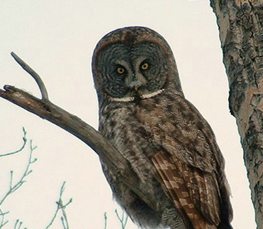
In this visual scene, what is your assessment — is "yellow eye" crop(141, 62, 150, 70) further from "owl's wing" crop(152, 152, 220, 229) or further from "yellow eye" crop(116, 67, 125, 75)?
"owl's wing" crop(152, 152, 220, 229)

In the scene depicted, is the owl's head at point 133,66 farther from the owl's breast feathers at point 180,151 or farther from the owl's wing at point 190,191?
the owl's wing at point 190,191

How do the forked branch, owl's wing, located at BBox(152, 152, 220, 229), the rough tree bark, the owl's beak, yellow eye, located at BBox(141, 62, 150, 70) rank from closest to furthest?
the rough tree bark → the forked branch → owl's wing, located at BBox(152, 152, 220, 229) → the owl's beak → yellow eye, located at BBox(141, 62, 150, 70)

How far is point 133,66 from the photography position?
4.23 metres

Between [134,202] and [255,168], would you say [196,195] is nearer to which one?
[134,202]

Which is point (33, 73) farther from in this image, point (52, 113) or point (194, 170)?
point (194, 170)

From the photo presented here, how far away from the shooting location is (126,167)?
2.91 metres

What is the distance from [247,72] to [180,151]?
1138 mm

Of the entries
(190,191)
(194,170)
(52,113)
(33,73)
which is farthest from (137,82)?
(52,113)

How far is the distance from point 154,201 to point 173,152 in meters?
0.33

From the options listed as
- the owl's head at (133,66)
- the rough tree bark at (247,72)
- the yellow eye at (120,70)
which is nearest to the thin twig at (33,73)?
the rough tree bark at (247,72)

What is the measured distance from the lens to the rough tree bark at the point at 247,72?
87.4 inches

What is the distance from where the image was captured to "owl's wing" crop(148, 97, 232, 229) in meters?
3.21

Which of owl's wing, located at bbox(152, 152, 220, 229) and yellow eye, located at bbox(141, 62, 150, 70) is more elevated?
yellow eye, located at bbox(141, 62, 150, 70)

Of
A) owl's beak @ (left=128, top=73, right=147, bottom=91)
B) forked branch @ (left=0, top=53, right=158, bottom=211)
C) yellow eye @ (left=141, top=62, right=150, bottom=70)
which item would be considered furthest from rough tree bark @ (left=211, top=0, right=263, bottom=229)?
yellow eye @ (left=141, top=62, right=150, bottom=70)
